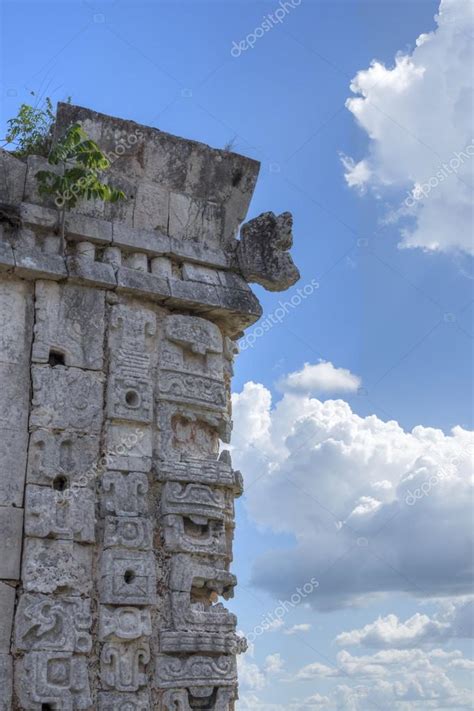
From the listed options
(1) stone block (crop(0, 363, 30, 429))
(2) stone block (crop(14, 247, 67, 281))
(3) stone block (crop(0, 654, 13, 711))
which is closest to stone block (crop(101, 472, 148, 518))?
(1) stone block (crop(0, 363, 30, 429))

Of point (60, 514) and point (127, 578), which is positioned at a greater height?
point (60, 514)

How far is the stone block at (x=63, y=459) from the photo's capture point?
6.94m

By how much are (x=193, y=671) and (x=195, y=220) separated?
3.91 m

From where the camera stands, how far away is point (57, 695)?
6445 mm

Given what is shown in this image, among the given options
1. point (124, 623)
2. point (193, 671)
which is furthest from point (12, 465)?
point (193, 671)

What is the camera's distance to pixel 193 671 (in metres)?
6.98

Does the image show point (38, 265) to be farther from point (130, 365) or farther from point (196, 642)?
point (196, 642)

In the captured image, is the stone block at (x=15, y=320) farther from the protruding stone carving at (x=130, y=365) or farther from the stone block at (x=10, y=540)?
the stone block at (x=10, y=540)

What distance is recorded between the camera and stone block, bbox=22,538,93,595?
262 inches


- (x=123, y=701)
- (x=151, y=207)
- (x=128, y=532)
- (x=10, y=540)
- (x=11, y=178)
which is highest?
(x=151, y=207)

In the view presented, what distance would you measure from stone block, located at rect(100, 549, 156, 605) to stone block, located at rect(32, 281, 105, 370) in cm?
152

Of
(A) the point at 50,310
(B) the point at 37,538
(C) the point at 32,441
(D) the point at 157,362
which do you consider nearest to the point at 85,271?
(A) the point at 50,310

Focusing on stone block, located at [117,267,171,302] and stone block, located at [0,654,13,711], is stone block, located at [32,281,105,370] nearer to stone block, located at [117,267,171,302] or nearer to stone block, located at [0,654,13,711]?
stone block, located at [117,267,171,302]

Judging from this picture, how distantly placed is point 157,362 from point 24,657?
2564 mm
